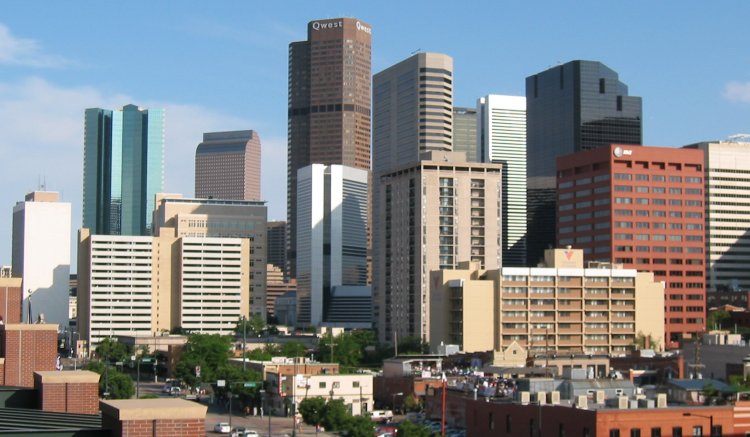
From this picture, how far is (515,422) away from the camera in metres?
91.1

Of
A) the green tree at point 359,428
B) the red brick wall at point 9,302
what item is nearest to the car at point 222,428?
the green tree at point 359,428

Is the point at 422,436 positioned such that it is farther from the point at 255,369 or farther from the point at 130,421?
the point at 130,421

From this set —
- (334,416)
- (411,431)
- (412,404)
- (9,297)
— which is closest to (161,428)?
(9,297)

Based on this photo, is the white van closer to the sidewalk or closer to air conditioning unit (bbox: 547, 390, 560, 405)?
the sidewalk

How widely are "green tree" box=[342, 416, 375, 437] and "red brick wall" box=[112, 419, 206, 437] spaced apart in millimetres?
88349

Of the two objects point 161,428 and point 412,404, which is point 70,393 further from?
point 412,404

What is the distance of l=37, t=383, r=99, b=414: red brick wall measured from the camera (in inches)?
1064

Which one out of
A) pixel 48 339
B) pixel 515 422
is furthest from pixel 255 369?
pixel 48 339

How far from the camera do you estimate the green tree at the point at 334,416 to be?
11931 centimetres

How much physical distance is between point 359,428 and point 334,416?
490 inches

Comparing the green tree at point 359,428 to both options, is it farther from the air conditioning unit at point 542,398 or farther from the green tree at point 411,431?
the air conditioning unit at point 542,398

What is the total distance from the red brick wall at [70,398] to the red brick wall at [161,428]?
321 inches

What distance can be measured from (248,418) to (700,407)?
68.1 m

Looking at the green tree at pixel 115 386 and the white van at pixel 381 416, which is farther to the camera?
the green tree at pixel 115 386
